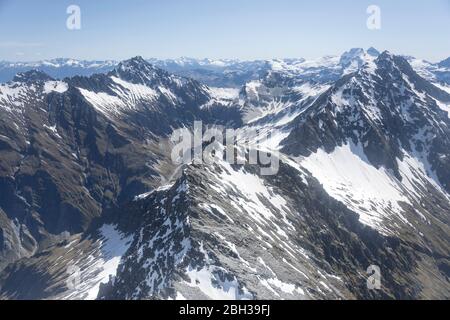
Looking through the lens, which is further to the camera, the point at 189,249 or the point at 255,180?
the point at 255,180

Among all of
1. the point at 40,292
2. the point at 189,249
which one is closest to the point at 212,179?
the point at 189,249

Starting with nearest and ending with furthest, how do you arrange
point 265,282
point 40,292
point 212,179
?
1. point 265,282
2. point 212,179
3. point 40,292
